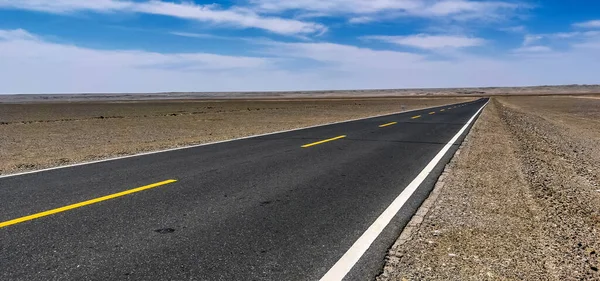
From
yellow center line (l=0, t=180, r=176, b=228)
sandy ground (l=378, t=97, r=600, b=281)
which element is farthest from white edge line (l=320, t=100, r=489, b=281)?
yellow center line (l=0, t=180, r=176, b=228)

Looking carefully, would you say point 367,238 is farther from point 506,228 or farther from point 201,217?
point 201,217

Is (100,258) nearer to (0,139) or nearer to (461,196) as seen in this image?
(461,196)

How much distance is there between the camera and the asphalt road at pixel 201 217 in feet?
12.9

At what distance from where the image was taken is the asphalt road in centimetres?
394

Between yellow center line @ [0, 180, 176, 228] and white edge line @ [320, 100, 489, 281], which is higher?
yellow center line @ [0, 180, 176, 228]

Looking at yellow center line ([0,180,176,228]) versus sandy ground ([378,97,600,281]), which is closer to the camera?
sandy ground ([378,97,600,281])

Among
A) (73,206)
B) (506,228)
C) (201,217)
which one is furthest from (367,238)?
(73,206)

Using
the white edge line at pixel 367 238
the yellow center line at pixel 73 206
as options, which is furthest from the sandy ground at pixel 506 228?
the yellow center line at pixel 73 206

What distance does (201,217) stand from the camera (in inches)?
214

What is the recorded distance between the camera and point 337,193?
6867 mm

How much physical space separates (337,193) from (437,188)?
182cm

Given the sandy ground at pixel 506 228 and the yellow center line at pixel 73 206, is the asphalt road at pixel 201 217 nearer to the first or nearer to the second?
the yellow center line at pixel 73 206

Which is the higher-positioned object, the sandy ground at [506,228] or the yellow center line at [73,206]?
the yellow center line at [73,206]

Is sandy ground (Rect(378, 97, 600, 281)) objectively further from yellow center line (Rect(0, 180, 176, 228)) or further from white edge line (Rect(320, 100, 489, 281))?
yellow center line (Rect(0, 180, 176, 228))
